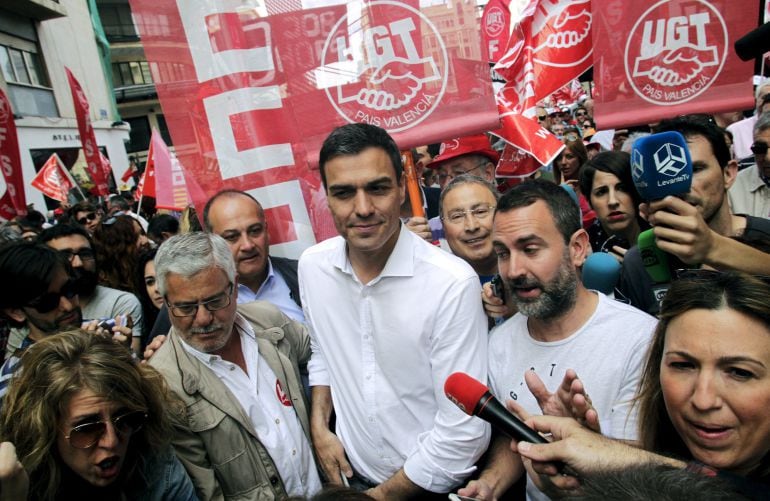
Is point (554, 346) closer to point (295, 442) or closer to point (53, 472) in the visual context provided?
point (295, 442)

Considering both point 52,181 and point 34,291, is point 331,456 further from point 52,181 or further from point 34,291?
point 52,181

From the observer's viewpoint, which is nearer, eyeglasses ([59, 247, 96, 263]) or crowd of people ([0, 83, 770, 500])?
crowd of people ([0, 83, 770, 500])

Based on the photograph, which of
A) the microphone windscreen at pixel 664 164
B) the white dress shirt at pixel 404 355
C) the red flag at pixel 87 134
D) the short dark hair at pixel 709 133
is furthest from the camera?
the red flag at pixel 87 134

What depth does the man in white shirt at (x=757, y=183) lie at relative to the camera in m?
3.16

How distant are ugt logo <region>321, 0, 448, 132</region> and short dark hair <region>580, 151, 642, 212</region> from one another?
4.39 feet

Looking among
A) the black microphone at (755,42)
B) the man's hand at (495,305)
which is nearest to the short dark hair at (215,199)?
the man's hand at (495,305)

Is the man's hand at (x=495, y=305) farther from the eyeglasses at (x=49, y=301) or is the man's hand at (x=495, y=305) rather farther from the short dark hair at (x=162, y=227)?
the short dark hair at (x=162, y=227)

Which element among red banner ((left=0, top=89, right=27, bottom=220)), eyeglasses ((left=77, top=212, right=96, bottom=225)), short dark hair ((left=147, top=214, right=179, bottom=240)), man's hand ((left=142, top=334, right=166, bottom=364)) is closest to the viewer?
man's hand ((left=142, top=334, right=166, bottom=364))

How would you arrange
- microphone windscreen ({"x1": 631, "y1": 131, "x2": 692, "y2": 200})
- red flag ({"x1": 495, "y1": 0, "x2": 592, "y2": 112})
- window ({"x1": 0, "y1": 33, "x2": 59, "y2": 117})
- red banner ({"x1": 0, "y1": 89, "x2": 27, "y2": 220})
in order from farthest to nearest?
window ({"x1": 0, "y1": 33, "x2": 59, "y2": 117})
red banner ({"x1": 0, "y1": 89, "x2": 27, "y2": 220})
red flag ({"x1": 495, "y1": 0, "x2": 592, "y2": 112})
microphone windscreen ({"x1": 631, "y1": 131, "x2": 692, "y2": 200})

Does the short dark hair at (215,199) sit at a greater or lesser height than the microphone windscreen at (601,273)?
greater

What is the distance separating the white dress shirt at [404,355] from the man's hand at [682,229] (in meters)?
0.67

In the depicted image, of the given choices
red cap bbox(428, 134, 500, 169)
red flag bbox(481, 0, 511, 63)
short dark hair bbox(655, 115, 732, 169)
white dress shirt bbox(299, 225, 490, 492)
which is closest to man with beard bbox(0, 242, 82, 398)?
white dress shirt bbox(299, 225, 490, 492)

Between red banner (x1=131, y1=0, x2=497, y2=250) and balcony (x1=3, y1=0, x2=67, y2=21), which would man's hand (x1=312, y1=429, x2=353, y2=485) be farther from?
balcony (x1=3, y1=0, x2=67, y2=21)

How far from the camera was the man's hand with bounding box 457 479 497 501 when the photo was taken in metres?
1.78
